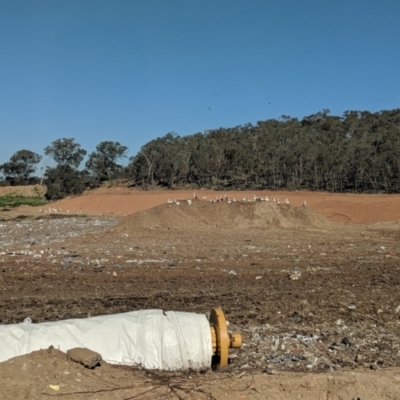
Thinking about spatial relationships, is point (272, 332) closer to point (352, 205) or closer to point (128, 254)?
point (128, 254)

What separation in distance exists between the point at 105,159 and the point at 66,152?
8.44 meters

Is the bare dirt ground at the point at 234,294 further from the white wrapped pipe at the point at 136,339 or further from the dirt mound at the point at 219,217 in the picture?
the white wrapped pipe at the point at 136,339

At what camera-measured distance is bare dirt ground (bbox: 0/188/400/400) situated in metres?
4.48

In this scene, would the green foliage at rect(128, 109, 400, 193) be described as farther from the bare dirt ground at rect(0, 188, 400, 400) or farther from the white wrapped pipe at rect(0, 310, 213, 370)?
the white wrapped pipe at rect(0, 310, 213, 370)

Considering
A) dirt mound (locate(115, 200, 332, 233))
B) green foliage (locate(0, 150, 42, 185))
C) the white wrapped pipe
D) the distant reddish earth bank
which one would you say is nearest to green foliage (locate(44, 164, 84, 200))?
the distant reddish earth bank

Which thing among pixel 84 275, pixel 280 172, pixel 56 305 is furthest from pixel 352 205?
pixel 56 305

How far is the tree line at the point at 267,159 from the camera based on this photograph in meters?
37.1

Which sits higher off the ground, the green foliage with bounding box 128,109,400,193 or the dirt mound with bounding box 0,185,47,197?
the green foliage with bounding box 128,109,400,193

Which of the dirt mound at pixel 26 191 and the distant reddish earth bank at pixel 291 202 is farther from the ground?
the dirt mound at pixel 26 191

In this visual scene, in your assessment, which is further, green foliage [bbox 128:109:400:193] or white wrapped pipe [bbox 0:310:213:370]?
green foliage [bbox 128:109:400:193]

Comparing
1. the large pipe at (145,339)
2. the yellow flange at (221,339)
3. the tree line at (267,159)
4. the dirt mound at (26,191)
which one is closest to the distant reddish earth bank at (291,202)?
the tree line at (267,159)

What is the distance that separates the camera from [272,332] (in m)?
6.69

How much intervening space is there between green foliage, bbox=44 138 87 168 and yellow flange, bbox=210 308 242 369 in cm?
6145

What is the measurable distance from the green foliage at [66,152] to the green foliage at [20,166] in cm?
1190
